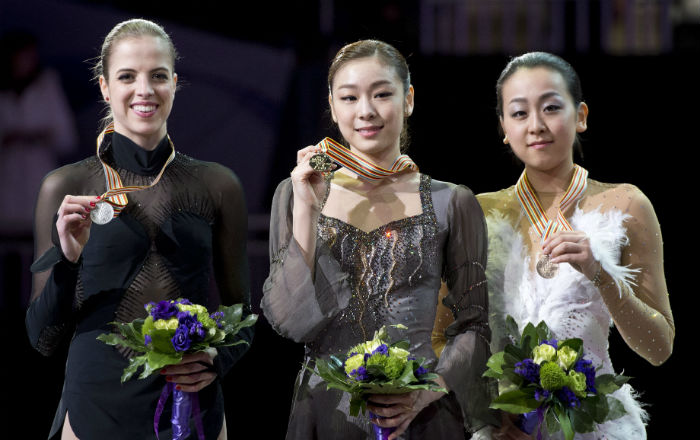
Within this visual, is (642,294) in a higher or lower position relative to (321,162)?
lower

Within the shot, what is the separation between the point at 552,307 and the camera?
2807mm

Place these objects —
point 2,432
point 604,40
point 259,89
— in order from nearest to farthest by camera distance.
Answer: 1. point 2,432
2. point 259,89
3. point 604,40

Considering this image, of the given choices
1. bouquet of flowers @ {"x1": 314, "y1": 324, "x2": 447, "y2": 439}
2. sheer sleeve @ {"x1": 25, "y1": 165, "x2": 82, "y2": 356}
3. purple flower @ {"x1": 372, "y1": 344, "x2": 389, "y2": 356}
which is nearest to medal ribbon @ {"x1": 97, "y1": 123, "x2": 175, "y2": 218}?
sheer sleeve @ {"x1": 25, "y1": 165, "x2": 82, "y2": 356}

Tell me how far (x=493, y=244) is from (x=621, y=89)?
1931 millimetres

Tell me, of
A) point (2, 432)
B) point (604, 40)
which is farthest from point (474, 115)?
point (2, 432)

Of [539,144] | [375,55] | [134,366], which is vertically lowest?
[134,366]

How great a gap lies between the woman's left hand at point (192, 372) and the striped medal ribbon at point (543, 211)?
3.45 feet

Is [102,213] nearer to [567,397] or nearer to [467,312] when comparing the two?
[467,312]

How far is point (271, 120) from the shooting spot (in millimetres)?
4684

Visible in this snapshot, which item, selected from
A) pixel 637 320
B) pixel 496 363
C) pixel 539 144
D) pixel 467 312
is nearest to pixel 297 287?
pixel 467 312

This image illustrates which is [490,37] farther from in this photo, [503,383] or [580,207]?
[503,383]

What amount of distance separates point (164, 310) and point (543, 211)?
4.15ft

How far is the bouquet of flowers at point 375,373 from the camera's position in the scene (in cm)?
226

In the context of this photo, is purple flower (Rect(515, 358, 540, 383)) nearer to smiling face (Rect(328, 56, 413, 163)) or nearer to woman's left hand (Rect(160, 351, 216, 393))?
smiling face (Rect(328, 56, 413, 163))
